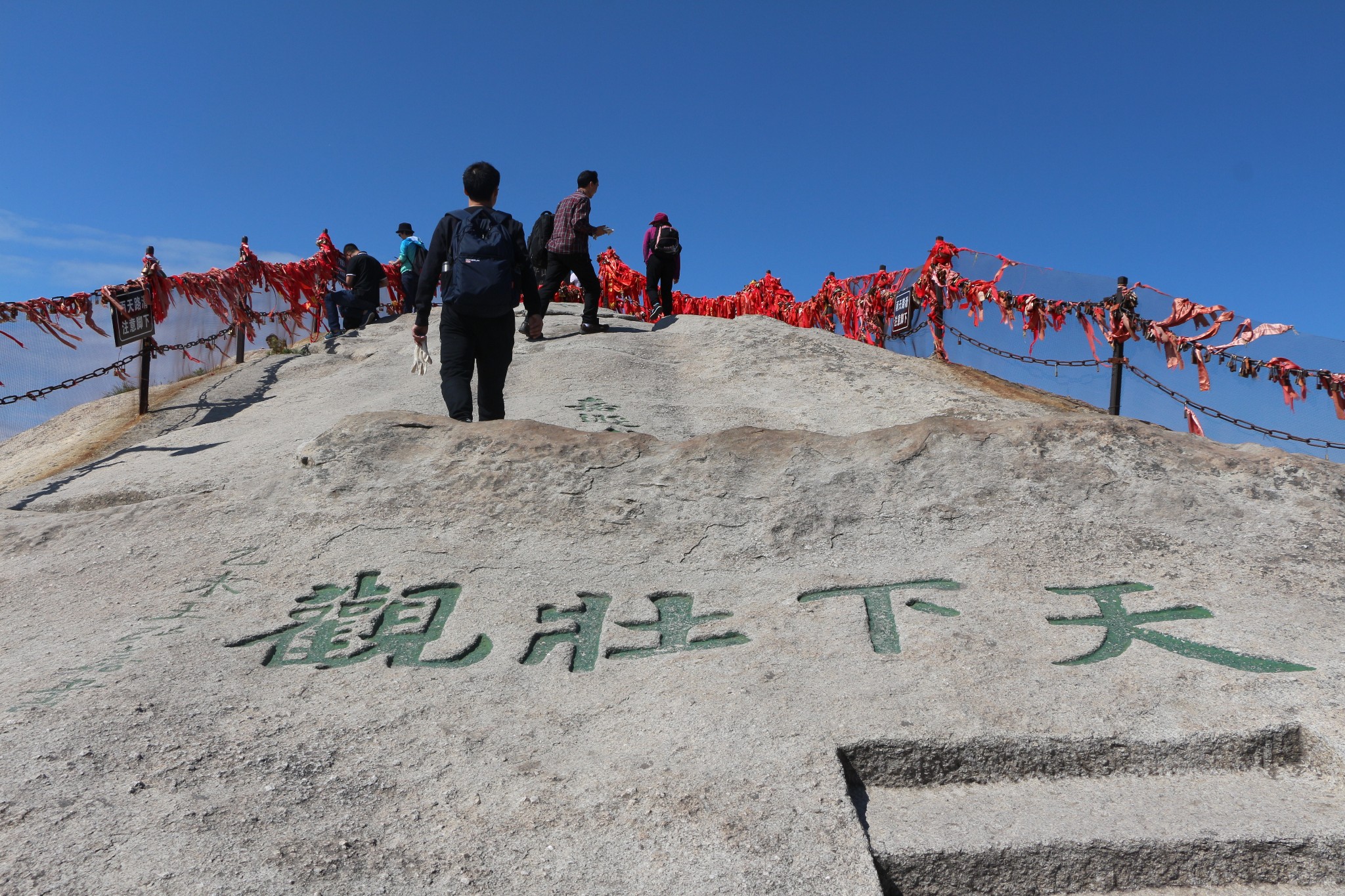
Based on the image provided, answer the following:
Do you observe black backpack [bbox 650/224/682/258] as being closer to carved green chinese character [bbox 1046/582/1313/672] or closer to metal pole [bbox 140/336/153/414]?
metal pole [bbox 140/336/153/414]

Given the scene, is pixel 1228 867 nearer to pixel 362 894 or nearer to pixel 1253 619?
pixel 1253 619

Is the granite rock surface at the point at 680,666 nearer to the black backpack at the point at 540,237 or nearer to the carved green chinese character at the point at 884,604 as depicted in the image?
the carved green chinese character at the point at 884,604

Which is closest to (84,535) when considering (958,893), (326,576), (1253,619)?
(326,576)

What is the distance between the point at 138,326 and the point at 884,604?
290 inches

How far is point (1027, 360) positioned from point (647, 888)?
22.2 feet

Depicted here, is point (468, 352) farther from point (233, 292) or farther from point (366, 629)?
point (233, 292)

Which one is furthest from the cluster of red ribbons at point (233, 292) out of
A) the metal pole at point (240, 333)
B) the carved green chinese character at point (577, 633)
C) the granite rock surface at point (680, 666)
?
the carved green chinese character at point (577, 633)

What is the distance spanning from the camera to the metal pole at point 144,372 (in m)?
8.00

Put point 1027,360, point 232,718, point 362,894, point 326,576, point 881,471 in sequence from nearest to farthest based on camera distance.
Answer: point 362,894
point 232,718
point 326,576
point 881,471
point 1027,360

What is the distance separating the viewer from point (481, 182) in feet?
15.3

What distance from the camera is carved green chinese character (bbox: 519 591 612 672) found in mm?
2889

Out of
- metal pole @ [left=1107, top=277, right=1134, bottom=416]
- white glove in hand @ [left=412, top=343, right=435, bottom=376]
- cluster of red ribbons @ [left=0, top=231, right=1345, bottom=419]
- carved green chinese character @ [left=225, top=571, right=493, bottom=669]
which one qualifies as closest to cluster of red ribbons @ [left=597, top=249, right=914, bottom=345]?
cluster of red ribbons @ [left=0, top=231, right=1345, bottom=419]

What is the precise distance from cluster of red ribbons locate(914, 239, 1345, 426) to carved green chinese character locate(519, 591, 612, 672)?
4869mm

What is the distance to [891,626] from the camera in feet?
9.62
